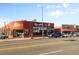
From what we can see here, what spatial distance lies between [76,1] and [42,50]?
325 cm

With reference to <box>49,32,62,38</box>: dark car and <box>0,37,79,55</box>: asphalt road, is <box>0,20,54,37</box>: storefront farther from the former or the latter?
<box>0,37,79,55</box>: asphalt road

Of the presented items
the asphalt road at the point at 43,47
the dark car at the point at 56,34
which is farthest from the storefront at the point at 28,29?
the asphalt road at the point at 43,47

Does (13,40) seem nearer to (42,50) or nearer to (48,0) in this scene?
(42,50)

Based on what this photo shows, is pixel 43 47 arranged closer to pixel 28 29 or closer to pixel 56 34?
pixel 56 34

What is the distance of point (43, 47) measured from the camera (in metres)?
17.8

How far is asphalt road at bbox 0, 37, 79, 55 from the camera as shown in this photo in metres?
15.8

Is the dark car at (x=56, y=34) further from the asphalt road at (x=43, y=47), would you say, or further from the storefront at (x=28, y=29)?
the asphalt road at (x=43, y=47)

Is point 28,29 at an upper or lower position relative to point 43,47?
upper

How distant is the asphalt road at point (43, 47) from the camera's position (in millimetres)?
15820

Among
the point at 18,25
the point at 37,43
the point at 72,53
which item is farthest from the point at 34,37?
the point at 72,53

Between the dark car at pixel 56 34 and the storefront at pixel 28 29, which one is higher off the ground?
the storefront at pixel 28 29

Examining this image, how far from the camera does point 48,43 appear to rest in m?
19.5

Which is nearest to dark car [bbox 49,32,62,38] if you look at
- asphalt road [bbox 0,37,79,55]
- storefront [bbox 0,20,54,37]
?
storefront [bbox 0,20,54,37]

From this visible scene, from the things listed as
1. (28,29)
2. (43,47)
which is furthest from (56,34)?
(28,29)
